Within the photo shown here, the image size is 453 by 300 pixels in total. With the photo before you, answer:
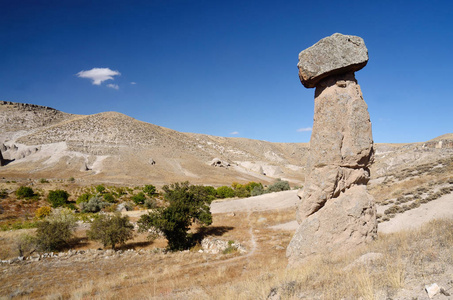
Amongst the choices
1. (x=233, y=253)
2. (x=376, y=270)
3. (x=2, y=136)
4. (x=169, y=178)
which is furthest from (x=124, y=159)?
(x=376, y=270)

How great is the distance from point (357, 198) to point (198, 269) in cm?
Result: 807

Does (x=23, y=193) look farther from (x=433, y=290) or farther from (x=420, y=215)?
(x=433, y=290)

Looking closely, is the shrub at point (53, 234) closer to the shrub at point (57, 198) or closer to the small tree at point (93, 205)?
the small tree at point (93, 205)

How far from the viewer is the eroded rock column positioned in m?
7.97

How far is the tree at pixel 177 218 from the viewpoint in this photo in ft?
56.9

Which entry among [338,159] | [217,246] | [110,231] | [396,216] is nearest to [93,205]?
[110,231]

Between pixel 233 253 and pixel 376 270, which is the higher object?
pixel 376 270

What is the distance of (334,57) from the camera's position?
8.26m

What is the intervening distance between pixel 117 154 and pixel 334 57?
82494 mm

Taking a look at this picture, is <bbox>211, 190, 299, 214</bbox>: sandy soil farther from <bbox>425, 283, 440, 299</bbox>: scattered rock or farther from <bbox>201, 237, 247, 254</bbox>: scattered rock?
<bbox>425, 283, 440, 299</bbox>: scattered rock

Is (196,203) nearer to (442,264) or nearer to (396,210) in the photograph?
(396,210)

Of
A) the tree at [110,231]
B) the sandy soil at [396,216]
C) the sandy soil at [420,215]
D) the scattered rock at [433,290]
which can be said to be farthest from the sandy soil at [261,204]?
the scattered rock at [433,290]

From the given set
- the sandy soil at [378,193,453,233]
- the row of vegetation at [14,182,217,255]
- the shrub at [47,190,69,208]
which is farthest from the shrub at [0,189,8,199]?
the sandy soil at [378,193,453,233]

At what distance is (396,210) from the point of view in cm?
1509
